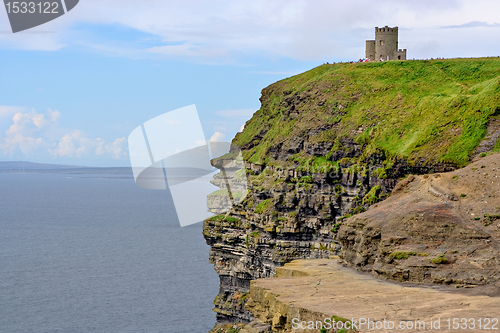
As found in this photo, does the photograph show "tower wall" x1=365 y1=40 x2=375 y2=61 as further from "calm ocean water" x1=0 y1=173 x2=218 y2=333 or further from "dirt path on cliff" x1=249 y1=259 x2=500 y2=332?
"dirt path on cliff" x1=249 y1=259 x2=500 y2=332

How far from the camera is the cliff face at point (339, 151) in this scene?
6059 centimetres

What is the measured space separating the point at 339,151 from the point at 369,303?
133ft

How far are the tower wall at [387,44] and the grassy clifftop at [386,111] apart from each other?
23.3ft

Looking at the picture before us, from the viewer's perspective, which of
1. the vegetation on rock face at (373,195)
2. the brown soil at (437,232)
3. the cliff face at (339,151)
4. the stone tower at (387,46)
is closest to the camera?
the brown soil at (437,232)

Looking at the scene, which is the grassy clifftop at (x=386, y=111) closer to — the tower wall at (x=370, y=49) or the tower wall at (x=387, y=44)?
the tower wall at (x=387, y=44)

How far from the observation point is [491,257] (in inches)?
1410

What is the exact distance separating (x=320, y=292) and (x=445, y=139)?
30.9 m

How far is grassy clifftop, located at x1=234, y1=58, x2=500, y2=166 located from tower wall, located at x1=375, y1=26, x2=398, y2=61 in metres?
7.10

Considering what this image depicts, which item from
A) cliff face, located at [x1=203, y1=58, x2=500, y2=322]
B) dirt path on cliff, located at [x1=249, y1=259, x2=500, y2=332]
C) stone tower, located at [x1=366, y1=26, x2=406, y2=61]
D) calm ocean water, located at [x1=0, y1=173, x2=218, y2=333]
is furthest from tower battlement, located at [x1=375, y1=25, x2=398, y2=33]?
dirt path on cliff, located at [x1=249, y1=259, x2=500, y2=332]

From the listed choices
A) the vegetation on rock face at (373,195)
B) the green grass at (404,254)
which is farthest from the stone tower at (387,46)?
the green grass at (404,254)

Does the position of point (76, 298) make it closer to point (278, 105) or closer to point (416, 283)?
point (278, 105)

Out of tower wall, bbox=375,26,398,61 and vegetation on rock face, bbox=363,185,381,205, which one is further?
tower wall, bbox=375,26,398,61

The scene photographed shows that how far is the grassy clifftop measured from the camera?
5956 cm

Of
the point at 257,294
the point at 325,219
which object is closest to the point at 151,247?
the point at 325,219
